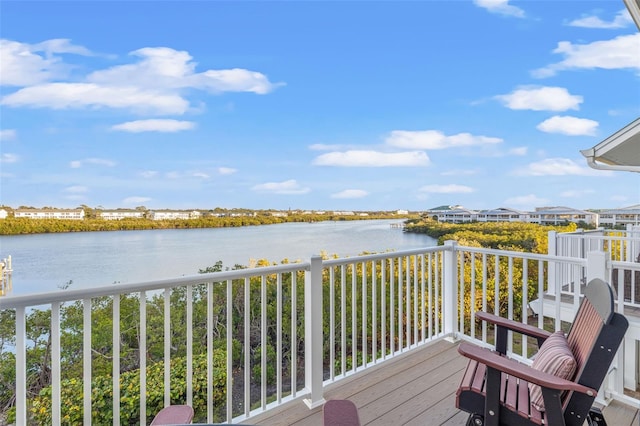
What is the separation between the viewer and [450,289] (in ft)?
12.3

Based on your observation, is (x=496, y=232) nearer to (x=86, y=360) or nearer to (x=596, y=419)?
(x=596, y=419)

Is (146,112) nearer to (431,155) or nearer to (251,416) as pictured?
(251,416)

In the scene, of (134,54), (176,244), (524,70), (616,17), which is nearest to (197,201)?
(176,244)

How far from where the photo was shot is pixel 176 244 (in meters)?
6.93

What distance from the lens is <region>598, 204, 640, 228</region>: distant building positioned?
7676 mm

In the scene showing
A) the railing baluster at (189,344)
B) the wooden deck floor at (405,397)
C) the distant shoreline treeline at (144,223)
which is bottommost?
the wooden deck floor at (405,397)

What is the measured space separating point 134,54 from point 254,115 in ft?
9.20

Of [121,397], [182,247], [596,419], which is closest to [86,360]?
[121,397]

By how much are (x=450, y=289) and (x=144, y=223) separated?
5108 millimetres

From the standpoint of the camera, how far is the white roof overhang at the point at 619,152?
4.75 m

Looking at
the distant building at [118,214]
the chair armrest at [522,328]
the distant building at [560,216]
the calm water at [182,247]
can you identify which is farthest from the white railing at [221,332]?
the distant building at [560,216]

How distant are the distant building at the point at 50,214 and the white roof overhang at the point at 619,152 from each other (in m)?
7.57

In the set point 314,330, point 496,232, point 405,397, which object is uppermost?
point 496,232

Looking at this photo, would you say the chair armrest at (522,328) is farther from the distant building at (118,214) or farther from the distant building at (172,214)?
the distant building at (172,214)
